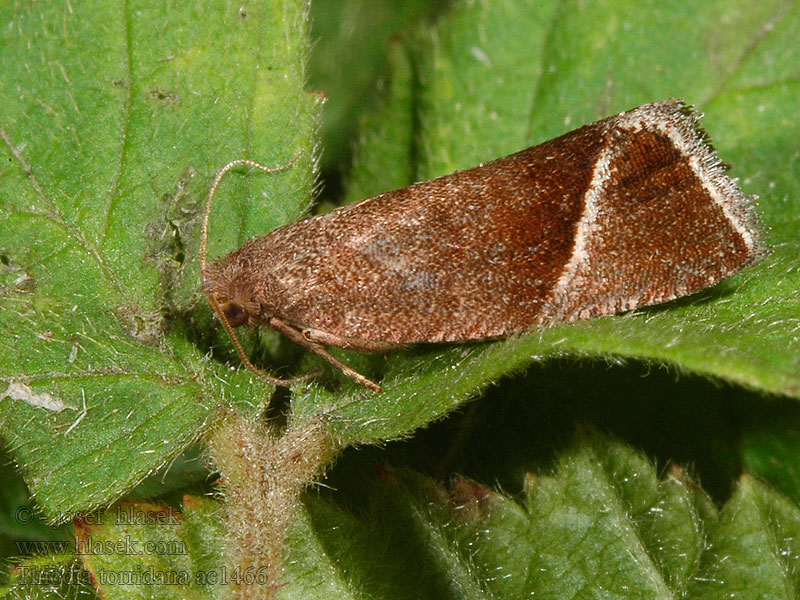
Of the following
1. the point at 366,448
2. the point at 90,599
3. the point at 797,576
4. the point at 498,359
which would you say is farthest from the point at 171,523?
the point at 797,576

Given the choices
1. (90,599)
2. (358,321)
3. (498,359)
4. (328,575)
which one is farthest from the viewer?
(358,321)

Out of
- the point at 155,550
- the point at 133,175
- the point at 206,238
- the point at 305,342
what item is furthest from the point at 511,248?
the point at 155,550

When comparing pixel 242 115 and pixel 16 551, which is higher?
pixel 242 115

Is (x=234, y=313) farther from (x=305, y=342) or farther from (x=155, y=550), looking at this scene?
(x=155, y=550)

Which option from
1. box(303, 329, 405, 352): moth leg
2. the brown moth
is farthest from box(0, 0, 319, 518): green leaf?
box(303, 329, 405, 352): moth leg

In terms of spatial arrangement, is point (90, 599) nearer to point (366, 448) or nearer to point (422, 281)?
point (366, 448)

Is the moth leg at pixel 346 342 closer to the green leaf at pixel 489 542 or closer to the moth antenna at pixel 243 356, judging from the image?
the moth antenna at pixel 243 356

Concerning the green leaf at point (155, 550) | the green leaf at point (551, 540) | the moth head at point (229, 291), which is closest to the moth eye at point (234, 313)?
the moth head at point (229, 291)
